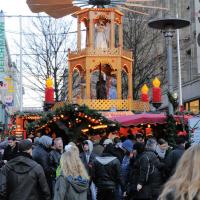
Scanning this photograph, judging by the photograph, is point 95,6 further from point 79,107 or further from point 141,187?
point 141,187

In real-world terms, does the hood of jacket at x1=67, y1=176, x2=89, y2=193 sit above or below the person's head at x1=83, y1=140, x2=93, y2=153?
below

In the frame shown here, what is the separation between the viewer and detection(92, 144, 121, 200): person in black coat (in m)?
10.1

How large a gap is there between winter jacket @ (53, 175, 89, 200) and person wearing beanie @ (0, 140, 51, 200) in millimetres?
261

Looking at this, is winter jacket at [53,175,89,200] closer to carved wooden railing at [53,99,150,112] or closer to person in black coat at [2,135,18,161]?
person in black coat at [2,135,18,161]

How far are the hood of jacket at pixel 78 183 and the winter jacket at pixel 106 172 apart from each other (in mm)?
3181

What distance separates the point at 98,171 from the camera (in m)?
10.1

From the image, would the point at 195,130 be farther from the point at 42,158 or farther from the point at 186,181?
the point at 186,181

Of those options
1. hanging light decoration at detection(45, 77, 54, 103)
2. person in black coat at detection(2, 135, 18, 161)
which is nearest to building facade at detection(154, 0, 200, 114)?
hanging light decoration at detection(45, 77, 54, 103)

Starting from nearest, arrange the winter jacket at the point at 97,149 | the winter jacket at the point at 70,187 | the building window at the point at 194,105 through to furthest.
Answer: the winter jacket at the point at 70,187 < the winter jacket at the point at 97,149 < the building window at the point at 194,105

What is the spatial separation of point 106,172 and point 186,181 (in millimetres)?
6959

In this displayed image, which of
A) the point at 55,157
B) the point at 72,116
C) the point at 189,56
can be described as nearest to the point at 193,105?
the point at 189,56

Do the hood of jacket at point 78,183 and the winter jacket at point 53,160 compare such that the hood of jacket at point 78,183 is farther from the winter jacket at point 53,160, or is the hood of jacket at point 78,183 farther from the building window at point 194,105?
the building window at point 194,105

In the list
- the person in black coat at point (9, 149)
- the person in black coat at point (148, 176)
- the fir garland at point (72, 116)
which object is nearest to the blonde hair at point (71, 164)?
the person in black coat at point (148, 176)

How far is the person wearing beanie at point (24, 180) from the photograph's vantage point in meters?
6.97
